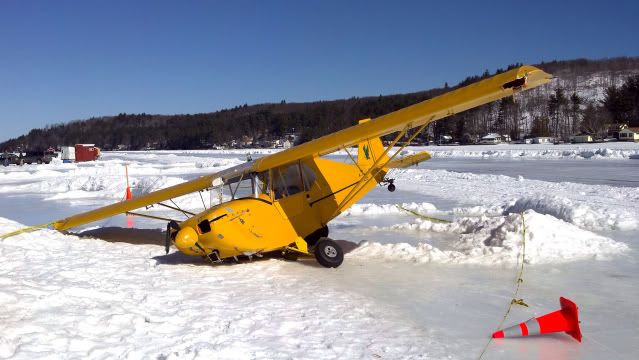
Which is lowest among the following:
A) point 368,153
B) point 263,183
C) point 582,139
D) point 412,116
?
point 263,183

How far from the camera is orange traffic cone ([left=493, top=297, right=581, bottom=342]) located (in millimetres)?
4617

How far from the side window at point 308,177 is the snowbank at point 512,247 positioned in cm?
142

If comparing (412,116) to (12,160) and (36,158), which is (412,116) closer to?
(12,160)

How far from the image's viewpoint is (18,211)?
16.4 m

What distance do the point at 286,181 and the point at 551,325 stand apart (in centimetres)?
470

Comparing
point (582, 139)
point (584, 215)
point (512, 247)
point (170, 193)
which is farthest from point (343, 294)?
point (582, 139)

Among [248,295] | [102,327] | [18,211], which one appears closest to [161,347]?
[102,327]

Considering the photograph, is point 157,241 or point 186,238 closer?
point 186,238

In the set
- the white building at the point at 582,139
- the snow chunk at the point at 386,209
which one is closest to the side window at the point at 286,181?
the snow chunk at the point at 386,209

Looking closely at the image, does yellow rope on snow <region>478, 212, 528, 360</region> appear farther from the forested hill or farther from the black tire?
the forested hill

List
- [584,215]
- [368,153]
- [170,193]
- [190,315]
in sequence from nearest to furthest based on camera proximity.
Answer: [190,315]
[170,193]
[584,215]
[368,153]

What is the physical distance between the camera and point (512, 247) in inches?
323

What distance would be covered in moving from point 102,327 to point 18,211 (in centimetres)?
1412

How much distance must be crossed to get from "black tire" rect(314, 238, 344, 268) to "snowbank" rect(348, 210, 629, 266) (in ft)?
2.48
